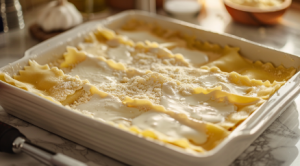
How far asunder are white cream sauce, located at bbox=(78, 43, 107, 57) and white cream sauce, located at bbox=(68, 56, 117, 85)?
11 cm

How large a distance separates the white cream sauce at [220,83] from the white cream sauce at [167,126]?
258 millimetres

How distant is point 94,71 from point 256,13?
3.05ft

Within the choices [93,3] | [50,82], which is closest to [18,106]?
[50,82]

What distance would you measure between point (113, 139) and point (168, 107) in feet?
0.79

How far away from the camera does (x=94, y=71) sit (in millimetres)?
1281

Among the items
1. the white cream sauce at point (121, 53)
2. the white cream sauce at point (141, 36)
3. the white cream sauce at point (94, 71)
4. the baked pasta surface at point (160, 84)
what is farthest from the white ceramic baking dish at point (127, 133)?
the white cream sauce at point (141, 36)

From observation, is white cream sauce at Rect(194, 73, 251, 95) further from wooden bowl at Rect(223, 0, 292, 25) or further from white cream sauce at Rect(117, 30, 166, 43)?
wooden bowl at Rect(223, 0, 292, 25)

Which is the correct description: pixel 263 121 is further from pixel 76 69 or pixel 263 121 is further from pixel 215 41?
pixel 76 69

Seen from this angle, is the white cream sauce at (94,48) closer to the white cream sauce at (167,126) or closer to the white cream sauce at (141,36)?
the white cream sauce at (141,36)

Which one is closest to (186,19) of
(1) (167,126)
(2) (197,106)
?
(2) (197,106)

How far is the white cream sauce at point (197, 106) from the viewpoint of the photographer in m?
1.01

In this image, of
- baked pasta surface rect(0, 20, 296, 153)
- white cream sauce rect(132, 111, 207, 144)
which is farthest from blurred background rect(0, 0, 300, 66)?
white cream sauce rect(132, 111, 207, 144)

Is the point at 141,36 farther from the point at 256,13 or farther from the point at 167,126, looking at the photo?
the point at 167,126

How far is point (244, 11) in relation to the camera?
1.75 meters
